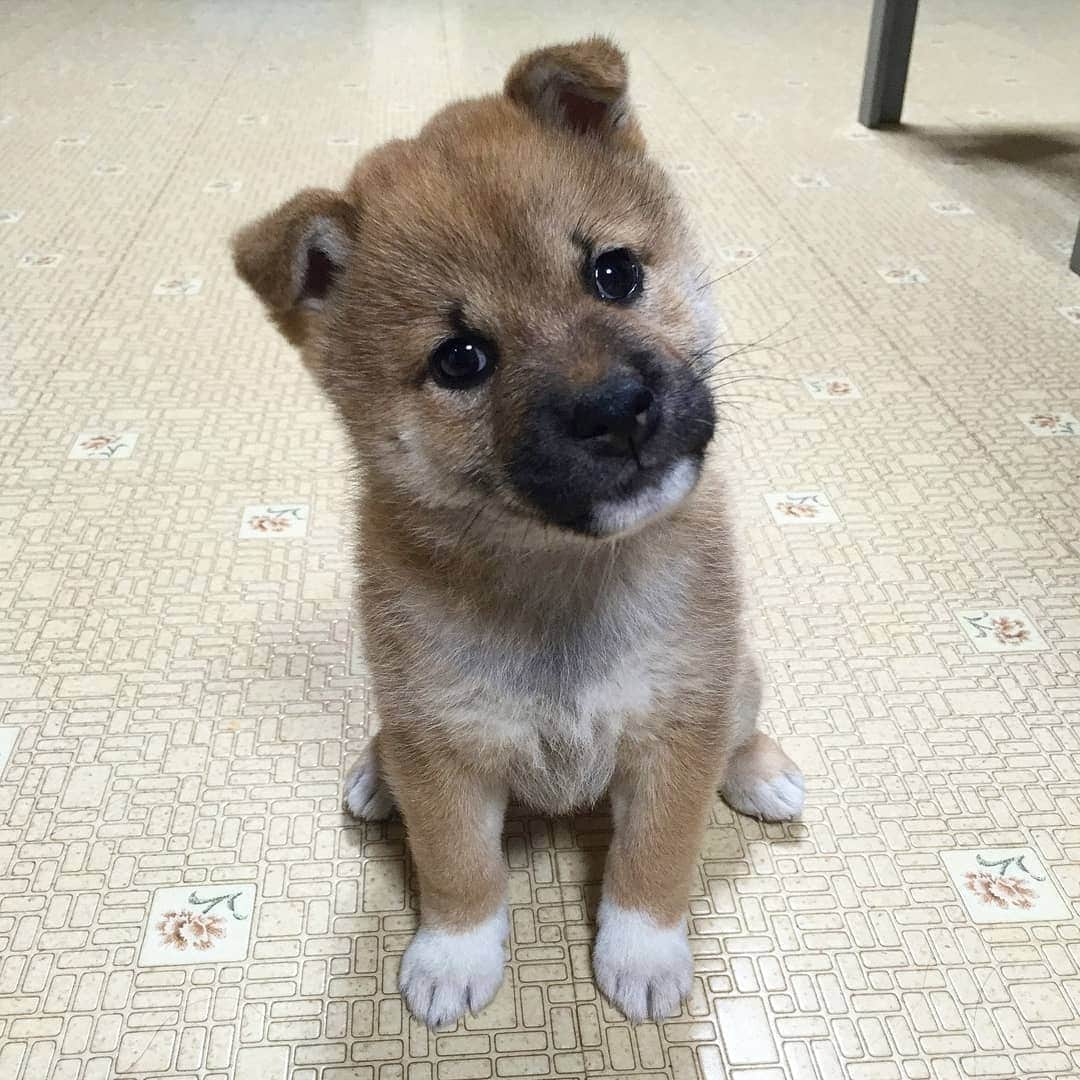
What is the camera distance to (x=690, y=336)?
0.78m

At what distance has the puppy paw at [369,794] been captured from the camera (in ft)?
3.37

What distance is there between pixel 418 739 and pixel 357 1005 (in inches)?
11.3

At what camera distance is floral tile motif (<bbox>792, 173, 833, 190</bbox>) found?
2.43 metres

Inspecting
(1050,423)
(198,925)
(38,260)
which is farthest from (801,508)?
(38,260)

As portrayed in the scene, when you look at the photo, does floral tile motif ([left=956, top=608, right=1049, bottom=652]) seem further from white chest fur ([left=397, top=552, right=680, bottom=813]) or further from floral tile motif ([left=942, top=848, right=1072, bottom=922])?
white chest fur ([left=397, top=552, right=680, bottom=813])

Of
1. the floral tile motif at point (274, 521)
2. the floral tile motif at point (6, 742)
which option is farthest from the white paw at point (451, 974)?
the floral tile motif at point (274, 521)

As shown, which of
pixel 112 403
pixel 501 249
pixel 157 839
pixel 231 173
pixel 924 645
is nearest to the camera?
pixel 501 249

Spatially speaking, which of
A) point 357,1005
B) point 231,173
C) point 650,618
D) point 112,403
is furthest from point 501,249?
point 231,173

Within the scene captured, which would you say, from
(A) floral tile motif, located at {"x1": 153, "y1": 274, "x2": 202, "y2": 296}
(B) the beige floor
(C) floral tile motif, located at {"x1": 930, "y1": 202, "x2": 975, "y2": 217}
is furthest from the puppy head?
(C) floral tile motif, located at {"x1": 930, "y1": 202, "x2": 975, "y2": 217}

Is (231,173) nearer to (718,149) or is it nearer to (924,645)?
(718,149)

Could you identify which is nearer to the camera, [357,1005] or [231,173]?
[357,1005]

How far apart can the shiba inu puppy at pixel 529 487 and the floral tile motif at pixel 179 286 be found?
129 centimetres

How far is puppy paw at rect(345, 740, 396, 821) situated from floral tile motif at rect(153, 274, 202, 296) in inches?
50.9

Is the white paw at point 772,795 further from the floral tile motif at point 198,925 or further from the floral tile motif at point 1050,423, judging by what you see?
the floral tile motif at point 1050,423
